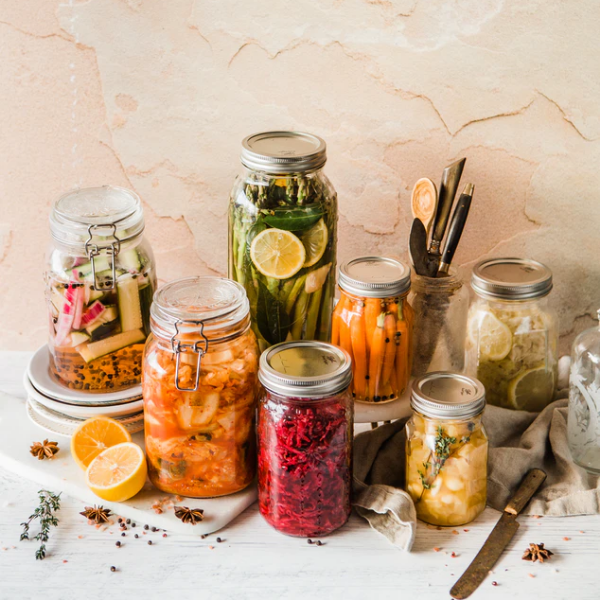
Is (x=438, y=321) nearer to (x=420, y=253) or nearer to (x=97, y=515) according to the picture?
(x=420, y=253)

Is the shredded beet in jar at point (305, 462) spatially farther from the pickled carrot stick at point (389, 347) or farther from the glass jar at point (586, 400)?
the glass jar at point (586, 400)

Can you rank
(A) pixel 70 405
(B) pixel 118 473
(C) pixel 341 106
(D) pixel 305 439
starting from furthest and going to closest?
(C) pixel 341 106, (A) pixel 70 405, (B) pixel 118 473, (D) pixel 305 439

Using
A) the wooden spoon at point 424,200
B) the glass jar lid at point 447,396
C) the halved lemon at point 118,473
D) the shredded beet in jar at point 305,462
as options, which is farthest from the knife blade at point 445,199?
the halved lemon at point 118,473

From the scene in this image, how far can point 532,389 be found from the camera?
1.30 m

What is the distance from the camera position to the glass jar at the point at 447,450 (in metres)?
1.08

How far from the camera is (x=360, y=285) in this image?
1177mm

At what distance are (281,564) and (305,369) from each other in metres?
0.26

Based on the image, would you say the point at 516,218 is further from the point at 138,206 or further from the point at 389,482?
the point at 138,206

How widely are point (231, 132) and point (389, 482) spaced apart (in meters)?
0.64

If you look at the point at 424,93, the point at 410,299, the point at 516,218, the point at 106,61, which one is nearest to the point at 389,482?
the point at 410,299

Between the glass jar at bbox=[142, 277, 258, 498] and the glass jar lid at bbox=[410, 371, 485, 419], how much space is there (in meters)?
0.23

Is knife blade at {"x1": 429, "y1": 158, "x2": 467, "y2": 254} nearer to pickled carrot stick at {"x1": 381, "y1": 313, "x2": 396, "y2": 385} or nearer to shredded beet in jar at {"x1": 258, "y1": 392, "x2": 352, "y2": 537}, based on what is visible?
pickled carrot stick at {"x1": 381, "y1": 313, "x2": 396, "y2": 385}

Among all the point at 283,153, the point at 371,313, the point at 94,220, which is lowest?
the point at 371,313

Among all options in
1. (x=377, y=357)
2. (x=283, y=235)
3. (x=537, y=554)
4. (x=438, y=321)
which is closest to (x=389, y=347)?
(x=377, y=357)
